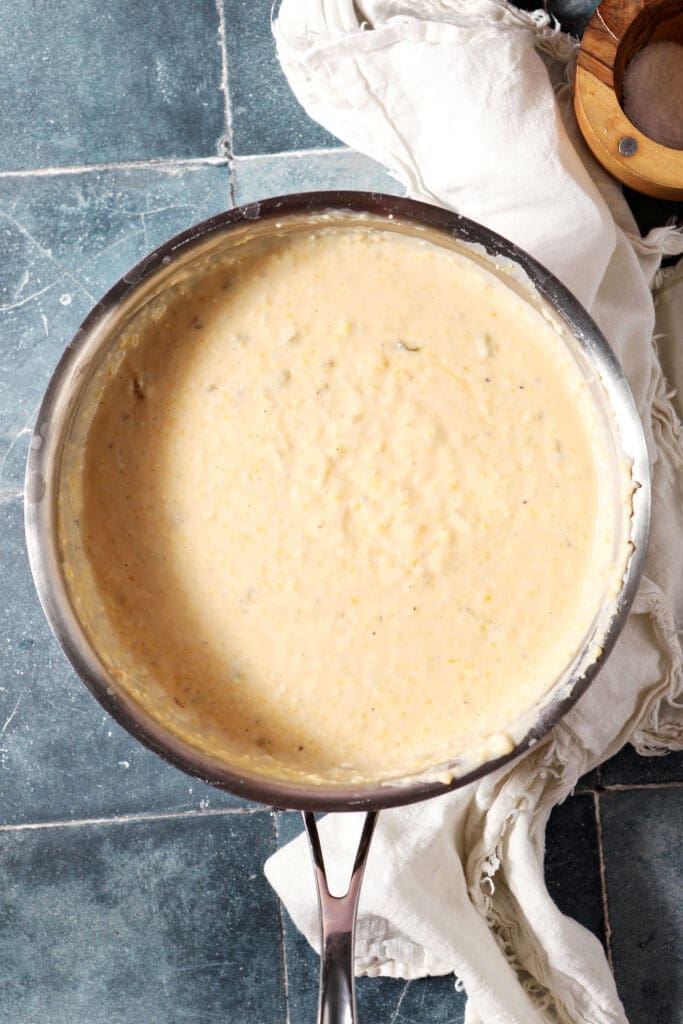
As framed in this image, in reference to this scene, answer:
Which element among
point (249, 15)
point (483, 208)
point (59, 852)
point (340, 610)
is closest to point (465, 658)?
point (340, 610)

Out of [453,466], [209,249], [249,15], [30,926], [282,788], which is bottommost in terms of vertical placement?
[30,926]

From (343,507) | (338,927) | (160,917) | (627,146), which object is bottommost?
(160,917)

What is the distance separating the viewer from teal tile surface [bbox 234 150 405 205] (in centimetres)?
120

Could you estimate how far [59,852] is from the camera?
4.03 feet

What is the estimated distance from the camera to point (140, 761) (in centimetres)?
121

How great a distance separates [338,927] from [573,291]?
0.72 m

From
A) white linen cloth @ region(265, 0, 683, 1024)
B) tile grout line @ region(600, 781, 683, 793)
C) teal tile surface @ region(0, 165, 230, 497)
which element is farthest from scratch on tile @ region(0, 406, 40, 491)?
tile grout line @ region(600, 781, 683, 793)

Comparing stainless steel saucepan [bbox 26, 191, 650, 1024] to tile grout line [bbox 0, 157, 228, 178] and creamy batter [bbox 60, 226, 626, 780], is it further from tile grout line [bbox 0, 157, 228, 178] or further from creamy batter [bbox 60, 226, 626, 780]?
tile grout line [bbox 0, 157, 228, 178]

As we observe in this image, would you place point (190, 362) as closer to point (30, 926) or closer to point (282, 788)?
point (282, 788)

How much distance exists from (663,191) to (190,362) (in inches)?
23.1

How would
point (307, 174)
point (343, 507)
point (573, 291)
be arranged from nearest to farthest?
point (343, 507) < point (573, 291) < point (307, 174)

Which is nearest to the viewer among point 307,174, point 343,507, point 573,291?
point 343,507

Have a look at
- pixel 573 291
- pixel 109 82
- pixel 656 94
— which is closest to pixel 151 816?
pixel 573 291

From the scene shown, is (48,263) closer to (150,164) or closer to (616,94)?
(150,164)
